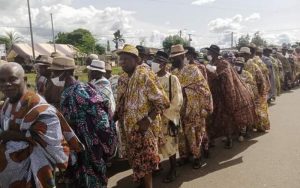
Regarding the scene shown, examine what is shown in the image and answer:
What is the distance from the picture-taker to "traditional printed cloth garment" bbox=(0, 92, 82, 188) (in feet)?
11.1

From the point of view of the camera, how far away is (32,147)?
3.46 meters

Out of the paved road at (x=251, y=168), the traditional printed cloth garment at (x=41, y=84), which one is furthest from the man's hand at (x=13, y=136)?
the traditional printed cloth garment at (x=41, y=84)

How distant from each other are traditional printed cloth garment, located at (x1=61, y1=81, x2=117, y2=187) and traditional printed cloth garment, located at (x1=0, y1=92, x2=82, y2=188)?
133cm

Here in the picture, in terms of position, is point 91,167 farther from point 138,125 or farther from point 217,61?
point 217,61

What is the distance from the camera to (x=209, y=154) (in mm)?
7445

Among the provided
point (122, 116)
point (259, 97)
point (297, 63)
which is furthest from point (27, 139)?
point (297, 63)

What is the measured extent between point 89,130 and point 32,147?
1508 millimetres

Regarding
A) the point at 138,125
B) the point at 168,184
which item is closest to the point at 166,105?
the point at 138,125

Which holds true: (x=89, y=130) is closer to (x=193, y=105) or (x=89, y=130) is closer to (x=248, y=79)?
(x=193, y=105)

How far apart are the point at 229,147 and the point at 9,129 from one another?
527 cm

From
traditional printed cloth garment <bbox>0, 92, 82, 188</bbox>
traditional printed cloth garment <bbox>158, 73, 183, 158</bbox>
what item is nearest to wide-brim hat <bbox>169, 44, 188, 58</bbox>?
traditional printed cloth garment <bbox>158, 73, 183, 158</bbox>

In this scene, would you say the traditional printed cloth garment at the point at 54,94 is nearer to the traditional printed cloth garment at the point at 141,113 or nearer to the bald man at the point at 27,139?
the traditional printed cloth garment at the point at 141,113

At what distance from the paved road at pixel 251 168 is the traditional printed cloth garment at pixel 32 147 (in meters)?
2.72

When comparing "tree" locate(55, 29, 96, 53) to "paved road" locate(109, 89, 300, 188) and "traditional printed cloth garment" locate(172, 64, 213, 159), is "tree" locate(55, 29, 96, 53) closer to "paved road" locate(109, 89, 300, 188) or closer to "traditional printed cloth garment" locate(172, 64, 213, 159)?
"paved road" locate(109, 89, 300, 188)
